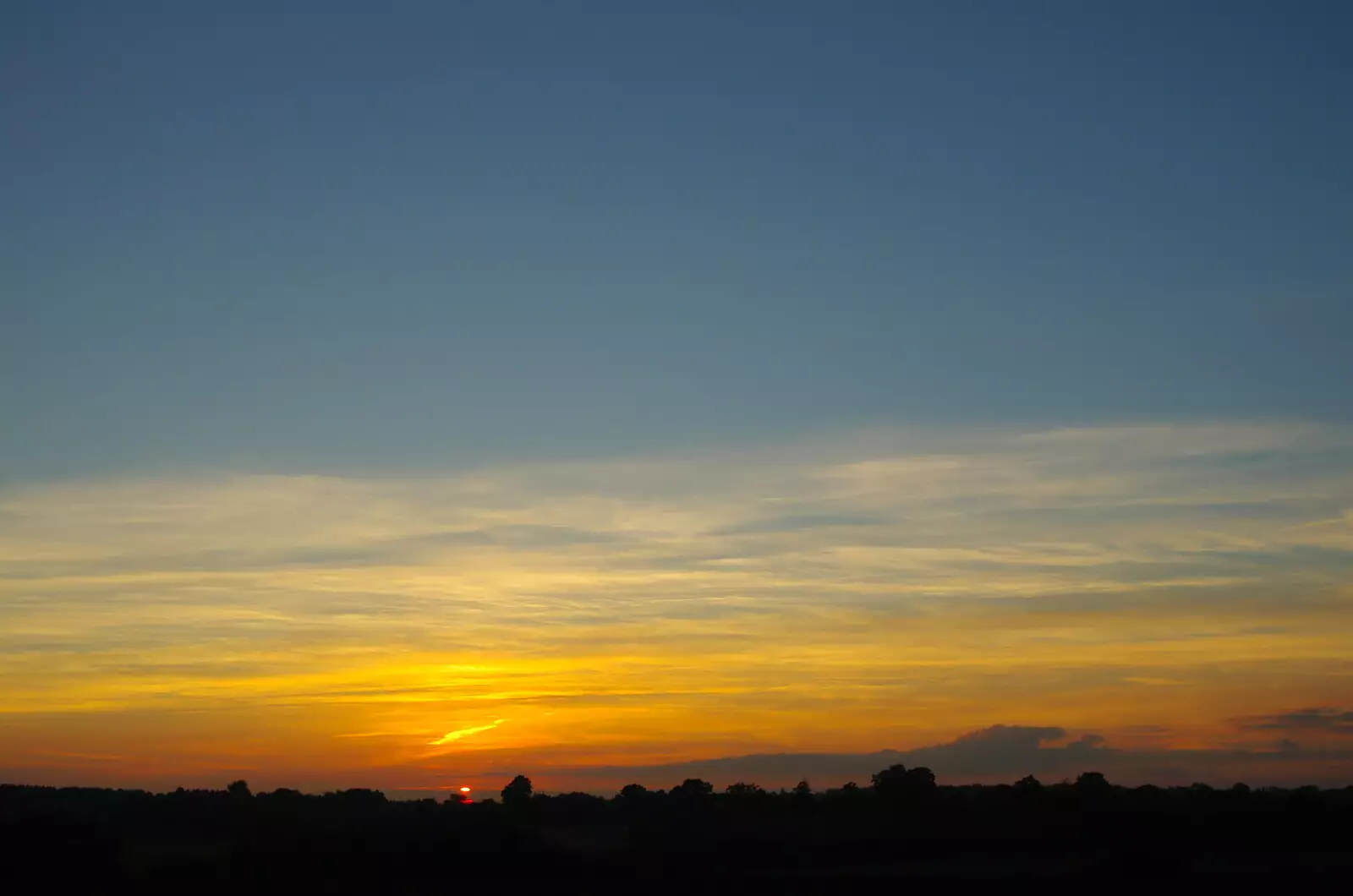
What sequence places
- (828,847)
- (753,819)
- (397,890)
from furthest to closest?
(753,819) → (828,847) → (397,890)

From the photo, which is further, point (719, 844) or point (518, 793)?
point (518, 793)

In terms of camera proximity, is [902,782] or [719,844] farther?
[902,782]

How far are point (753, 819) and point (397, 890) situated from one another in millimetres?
37954

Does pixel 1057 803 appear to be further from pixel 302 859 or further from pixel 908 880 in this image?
A: pixel 302 859

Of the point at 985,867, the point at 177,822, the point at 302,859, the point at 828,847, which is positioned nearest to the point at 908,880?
the point at 985,867

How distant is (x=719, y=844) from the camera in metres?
68.3

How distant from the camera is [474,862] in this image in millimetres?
58969

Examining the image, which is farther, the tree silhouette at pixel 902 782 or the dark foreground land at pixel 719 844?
the tree silhouette at pixel 902 782

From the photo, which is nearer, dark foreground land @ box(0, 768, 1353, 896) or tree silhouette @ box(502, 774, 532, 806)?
dark foreground land @ box(0, 768, 1353, 896)

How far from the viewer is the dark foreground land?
53969 millimetres

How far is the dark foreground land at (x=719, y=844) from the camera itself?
5397cm

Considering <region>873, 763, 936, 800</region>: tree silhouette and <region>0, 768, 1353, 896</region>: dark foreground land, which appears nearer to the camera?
<region>0, 768, 1353, 896</region>: dark foreground land

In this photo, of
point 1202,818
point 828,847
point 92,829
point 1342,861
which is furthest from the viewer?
point 1202,818

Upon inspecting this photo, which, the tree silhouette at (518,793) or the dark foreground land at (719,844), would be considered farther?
the tree silhouette at (518,793)
